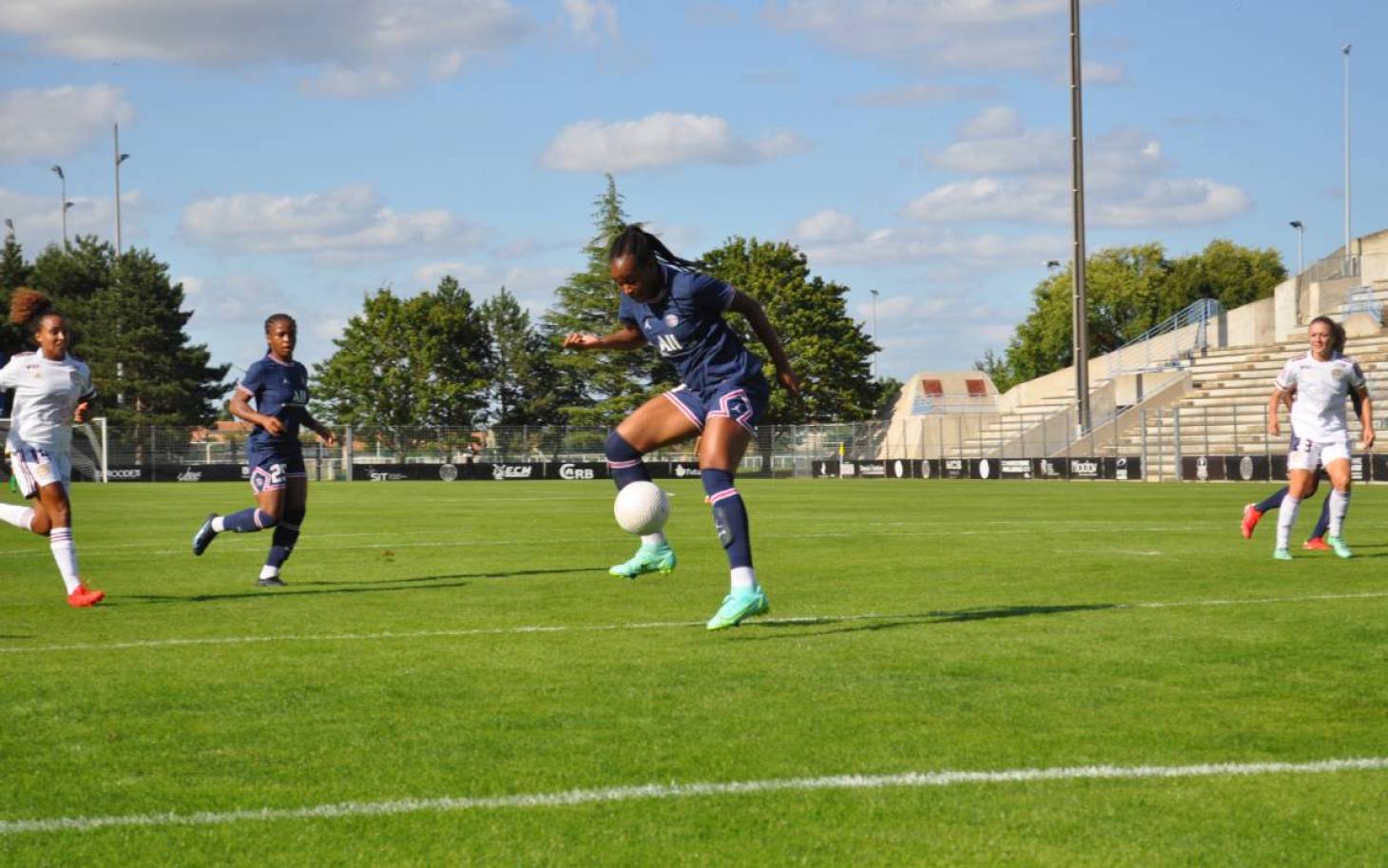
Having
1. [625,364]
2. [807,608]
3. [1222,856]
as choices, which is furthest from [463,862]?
[625,364]

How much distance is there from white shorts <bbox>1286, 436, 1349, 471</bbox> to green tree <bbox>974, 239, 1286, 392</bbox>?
96.7m

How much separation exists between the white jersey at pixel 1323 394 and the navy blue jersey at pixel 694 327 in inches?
266

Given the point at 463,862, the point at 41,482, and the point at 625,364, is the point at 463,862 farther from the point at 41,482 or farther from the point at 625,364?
the point at 625,364

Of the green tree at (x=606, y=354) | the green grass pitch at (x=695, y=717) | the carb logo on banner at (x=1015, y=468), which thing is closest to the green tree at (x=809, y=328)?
the green tree at (x=606, y=354)

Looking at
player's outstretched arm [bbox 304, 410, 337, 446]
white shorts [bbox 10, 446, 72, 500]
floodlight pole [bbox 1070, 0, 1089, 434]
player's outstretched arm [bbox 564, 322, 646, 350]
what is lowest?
white shorts [bbox 10, 446, 72, 500]

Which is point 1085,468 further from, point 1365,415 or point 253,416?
point 253,416

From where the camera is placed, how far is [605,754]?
17.3 feet

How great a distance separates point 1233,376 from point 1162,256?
2328 inches

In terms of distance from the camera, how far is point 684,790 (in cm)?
474

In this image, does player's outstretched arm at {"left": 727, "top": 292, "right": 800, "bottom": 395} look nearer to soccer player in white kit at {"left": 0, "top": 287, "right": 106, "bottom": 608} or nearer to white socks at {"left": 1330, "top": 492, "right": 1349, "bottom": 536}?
soccer player in white kit at {"left": 0, "top": 287, "right": 106, "bottom": 608}

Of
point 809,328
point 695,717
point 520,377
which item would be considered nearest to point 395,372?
point 520,377

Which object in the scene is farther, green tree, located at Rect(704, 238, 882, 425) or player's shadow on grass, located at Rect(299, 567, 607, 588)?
green tree, located at Rect(704, 238, 882, 425)

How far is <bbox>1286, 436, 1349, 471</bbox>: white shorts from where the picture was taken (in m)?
13.6

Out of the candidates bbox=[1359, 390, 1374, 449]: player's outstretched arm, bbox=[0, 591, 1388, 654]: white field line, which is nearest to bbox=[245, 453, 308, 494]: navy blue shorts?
bbox=[0, 591, 1388, 654]: white field line
